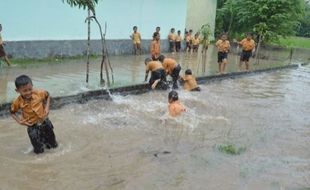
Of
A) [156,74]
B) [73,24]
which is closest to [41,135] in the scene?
[156,74]

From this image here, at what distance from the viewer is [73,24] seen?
1900 centimetres

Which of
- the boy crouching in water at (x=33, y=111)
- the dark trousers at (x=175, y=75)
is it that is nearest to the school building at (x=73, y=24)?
the dark trousers at (x=175, y=75)

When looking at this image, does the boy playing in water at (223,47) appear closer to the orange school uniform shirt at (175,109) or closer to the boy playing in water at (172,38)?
the boy playing in water at (172,38)

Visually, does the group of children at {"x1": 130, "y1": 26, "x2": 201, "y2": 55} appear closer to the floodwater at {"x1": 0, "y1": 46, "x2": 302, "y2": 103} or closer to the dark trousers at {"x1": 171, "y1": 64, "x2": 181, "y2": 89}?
the floodwater at {"x1": 0, "y1": 46, "x2": 302, "y2": 103}

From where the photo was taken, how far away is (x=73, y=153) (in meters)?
7.72

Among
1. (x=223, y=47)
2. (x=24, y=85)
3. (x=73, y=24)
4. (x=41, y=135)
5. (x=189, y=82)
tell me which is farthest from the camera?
(x=73, y=24)

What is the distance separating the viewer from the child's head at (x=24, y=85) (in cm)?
675

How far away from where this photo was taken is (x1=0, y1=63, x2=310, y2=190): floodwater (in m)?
6.77

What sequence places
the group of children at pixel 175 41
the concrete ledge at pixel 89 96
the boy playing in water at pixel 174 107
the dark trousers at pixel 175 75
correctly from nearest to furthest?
the concrete ledge at pixel 89 96, the boy playing in water at pixel 174 107, the dark trousers at pixel 175 75, the group of children at pixel 175 41

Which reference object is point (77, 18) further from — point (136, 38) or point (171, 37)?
point (171, 37)

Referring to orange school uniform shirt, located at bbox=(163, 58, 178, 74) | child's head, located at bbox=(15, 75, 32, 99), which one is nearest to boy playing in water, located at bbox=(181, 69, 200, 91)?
orange school uniform shirt, located at bbox=(163, 58, 178, 74)

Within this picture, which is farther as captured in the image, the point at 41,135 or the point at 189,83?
the point at 189,83

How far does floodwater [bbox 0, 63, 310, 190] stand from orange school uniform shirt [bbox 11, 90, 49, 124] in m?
0.66

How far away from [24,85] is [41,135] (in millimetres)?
971
